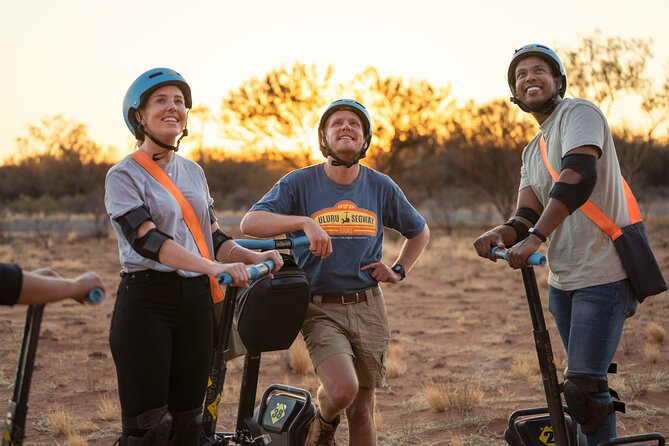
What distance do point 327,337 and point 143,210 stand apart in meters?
1.47

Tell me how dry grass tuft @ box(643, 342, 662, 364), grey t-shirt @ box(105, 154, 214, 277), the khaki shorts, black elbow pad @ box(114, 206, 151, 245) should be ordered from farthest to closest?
dry grass tuft @ box(643, 342, 662, 364) → the khaki shorts → grey t-shirt @ box(105, 154, 214, 277) → black elbow pad @ box(114, 206, 151, 245)

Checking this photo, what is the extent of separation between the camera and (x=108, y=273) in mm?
20969

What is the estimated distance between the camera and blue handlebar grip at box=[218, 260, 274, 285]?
12.7ft

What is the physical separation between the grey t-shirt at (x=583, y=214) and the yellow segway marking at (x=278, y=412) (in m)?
1.97

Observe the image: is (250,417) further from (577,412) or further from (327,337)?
(577,412)

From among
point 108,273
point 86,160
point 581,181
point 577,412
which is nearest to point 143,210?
point 581,181

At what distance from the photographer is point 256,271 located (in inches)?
160

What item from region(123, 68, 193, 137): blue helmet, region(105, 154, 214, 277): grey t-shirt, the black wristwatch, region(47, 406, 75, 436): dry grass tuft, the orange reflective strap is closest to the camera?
region(105, 154, 214, 277): grey t-shirt

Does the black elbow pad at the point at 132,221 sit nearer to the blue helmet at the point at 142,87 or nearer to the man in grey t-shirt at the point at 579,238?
the blue helmet at the point at 142,87

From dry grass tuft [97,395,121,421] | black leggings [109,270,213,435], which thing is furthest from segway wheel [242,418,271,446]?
dry grass tuft [97,395,121,421]

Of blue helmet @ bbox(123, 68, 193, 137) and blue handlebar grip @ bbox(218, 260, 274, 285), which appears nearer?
blue handlebar grip @ bbox(218, 260, 274, 285)

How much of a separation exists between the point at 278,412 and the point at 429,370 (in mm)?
4842

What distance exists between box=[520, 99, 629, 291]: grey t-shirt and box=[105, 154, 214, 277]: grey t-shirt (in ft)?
6.60

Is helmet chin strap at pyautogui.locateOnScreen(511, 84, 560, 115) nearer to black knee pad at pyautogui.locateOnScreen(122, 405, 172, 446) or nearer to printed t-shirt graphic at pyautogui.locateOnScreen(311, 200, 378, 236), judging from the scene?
printed t-shirt graphic at pyautogui.locateOnScreen(311, 200, 378, 236)
